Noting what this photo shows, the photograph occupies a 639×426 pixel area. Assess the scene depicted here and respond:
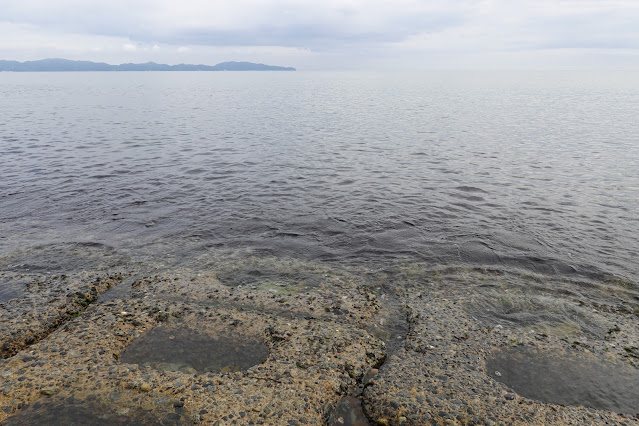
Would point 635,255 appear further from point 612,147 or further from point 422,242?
point 612,147

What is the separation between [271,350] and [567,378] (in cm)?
Result: 717

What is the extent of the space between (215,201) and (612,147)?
1477 inches

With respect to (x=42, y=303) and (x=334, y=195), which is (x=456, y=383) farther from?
(x=334, y=195)

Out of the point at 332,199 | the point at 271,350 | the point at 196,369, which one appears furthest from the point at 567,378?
the point at 332,199

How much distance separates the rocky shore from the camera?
25.9ft

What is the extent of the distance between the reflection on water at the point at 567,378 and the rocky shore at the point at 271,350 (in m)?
0.16

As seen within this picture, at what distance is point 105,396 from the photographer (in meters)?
8.02

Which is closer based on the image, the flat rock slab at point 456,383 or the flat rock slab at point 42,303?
the flat rock slab at point 456,383

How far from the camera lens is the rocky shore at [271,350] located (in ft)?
25.9

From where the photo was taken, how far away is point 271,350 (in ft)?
32.2

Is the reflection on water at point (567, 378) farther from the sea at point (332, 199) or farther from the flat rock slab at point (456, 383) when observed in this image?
the sea at point (332, 199)

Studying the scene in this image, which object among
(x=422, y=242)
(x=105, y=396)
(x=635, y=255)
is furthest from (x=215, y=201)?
(x=635, y=255)

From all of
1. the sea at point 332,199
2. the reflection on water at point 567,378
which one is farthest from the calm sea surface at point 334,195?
the reflection on water at point 567,378

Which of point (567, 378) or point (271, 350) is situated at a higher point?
point (271, 350)
